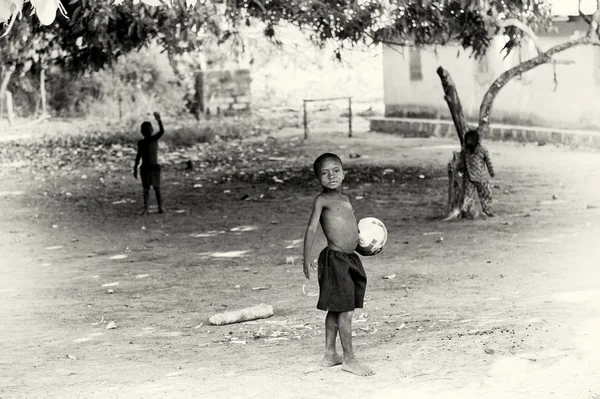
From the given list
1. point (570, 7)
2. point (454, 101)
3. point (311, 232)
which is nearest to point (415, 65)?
point (570, 7)

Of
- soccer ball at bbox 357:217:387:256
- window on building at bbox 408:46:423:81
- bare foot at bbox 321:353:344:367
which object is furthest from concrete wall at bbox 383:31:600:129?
bare foot at bbox 321:353:344:367

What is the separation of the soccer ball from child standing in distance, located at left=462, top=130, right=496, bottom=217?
5918 millimetres

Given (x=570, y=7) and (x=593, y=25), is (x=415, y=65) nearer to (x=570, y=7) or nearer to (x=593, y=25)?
(x=570, y=7)

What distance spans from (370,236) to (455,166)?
6296mm

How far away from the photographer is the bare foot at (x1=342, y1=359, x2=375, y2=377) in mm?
5316

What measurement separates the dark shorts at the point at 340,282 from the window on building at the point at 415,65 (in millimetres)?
20666

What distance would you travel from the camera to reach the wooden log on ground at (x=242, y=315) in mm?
7098

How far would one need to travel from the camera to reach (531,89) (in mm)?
21469

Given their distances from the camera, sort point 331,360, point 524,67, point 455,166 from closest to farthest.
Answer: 1. point 331,360
2. point 524,67
3. point 455,166

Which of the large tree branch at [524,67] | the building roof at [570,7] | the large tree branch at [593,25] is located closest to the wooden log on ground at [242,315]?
the large tree branch at [524,67]

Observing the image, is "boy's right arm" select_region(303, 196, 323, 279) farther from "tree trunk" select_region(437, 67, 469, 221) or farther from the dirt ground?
"tree trunk" select_region(437, 67, 469, 221)

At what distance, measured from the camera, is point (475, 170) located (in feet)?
37.5

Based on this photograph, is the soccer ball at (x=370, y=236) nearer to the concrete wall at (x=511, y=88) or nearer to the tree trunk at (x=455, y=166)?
the tree trunk at (x=455, y=166)

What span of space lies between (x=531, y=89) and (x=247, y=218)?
10.9m
